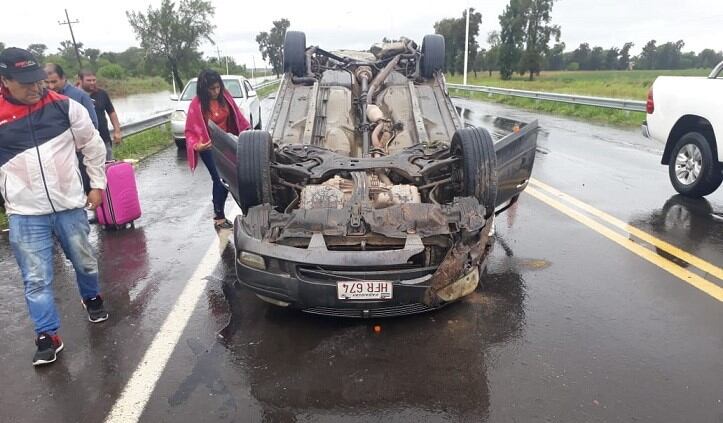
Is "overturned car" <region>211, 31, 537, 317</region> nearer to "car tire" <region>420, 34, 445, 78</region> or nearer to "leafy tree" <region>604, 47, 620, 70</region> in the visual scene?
"car tire" <region>420, 34, 445, 78</region>

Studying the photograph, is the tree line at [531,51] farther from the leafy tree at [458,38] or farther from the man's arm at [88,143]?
the man's arm at [88,143]

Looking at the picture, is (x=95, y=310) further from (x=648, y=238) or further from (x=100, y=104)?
(x=648, y=238)

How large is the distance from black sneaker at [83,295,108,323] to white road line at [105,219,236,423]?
0.48 m

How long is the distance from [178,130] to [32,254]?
28.9ft

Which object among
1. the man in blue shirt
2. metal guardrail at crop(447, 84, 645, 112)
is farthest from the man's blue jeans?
metal guardrail at crop(447, 84, 645, 112)

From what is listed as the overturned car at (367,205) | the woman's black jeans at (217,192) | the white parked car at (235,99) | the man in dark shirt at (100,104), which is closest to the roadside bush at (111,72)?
the white parked car at (235,99)

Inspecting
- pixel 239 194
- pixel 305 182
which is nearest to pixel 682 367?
pixel 305 182

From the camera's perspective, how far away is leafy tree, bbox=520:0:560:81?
57.7 metres

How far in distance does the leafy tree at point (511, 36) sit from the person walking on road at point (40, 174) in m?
60.6

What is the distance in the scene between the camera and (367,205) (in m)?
3.80

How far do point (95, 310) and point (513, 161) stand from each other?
359cm

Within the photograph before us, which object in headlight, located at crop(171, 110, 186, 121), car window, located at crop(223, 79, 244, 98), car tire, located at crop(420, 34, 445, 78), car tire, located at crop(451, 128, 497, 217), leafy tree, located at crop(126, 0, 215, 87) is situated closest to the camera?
car tire, located at crop(451, 128, 497, 217)

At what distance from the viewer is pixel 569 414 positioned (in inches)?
106

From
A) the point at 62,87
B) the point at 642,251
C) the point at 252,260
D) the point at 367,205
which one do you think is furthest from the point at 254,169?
the point at 642,251
